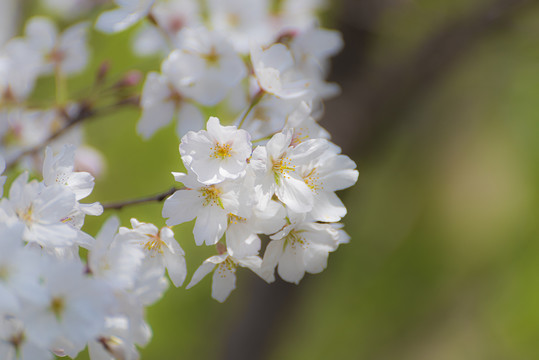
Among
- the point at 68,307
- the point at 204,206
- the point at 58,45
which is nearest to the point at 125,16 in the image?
the point at 58,45

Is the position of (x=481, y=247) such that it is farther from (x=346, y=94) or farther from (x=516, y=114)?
(x=346, y=94)

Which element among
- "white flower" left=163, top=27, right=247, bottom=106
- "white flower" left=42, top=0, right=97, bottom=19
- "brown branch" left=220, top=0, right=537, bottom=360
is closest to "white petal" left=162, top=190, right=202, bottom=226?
"white flower" left=163, top=27, right=247, bottom=106

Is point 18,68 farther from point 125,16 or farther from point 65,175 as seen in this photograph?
point 65,175

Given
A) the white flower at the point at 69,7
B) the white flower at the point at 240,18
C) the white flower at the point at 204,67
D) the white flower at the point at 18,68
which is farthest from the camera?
the white flower at the point at 69,7

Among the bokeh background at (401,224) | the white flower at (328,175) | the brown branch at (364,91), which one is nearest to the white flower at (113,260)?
the white flower at (328,175)

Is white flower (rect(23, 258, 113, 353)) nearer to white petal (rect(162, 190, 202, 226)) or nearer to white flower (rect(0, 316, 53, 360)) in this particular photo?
white flower (rect(0, 316, 53, 360))

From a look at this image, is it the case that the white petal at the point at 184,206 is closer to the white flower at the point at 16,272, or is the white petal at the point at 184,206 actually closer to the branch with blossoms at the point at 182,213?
the branch with blossoms at the point at 182,213
